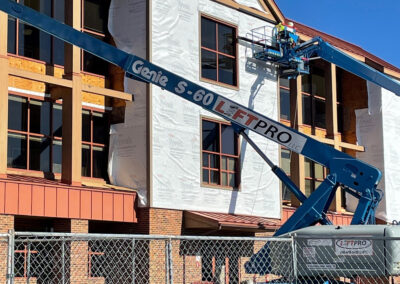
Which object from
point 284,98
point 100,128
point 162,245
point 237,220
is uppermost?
point 284,98

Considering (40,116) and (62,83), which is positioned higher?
(62,83)

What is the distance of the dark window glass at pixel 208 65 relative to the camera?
3027cm

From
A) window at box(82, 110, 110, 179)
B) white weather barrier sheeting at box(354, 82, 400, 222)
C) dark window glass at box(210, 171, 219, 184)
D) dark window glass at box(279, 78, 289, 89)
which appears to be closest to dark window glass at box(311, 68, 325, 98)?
white weather barrier sheeting at box(354, 82, 400, 222)

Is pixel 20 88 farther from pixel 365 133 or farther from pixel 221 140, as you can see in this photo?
pixel 365 133

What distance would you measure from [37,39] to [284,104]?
47.1 ft

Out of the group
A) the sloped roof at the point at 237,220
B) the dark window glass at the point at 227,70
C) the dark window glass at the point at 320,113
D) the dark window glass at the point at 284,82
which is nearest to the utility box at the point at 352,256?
the sloped roof at the point at 237,220

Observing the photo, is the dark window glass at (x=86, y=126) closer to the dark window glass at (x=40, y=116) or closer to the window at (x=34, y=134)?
the window at (x=34, y=134)

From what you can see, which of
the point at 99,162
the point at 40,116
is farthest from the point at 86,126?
the point at 40,116

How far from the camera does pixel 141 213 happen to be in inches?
1067

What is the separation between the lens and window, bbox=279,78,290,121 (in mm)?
36572

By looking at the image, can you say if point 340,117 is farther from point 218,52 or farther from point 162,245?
point 162,245

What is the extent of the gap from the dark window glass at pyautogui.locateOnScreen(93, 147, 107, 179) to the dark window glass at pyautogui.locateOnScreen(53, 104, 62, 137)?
1.68 meters

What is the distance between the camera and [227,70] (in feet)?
103

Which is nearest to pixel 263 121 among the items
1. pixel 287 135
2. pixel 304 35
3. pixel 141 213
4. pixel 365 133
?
pixel 287 135
